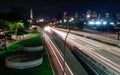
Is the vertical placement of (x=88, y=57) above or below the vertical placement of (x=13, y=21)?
below

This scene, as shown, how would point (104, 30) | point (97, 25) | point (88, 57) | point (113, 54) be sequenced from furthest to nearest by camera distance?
point (97, 25) < point (104, 30) < point (113, 54) < point (88, 57)

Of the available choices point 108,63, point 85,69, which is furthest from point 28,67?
point 108,63

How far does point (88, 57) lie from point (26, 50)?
1849cm

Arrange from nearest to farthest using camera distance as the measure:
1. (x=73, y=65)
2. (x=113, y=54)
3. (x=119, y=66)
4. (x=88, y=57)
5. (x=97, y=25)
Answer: (x=119, y=66), (x=73, y=65), (x=88, y=57), (x=113, y=54), (x=97, y=25)

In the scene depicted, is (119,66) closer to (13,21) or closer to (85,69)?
(85,69)

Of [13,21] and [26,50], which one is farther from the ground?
[13,21]

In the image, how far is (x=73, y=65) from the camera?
33.2 metres

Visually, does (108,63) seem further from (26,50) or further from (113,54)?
(26,50)

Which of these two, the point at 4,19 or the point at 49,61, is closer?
the point at 49,61

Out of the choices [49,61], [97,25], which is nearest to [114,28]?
[97,25]

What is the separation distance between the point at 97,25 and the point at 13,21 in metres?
46.2

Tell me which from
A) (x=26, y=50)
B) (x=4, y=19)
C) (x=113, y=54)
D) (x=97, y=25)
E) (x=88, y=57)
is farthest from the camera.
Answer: (x=97, y=25)

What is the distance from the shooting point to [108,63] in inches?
1233

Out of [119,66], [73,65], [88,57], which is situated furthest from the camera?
[88,57]
